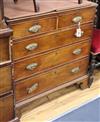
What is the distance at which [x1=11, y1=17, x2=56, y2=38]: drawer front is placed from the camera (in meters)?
1.64

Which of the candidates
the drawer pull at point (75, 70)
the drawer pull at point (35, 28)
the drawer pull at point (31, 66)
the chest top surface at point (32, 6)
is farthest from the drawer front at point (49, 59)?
the chest top surface at point (32, 6)

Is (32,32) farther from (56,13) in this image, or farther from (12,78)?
(12,78)

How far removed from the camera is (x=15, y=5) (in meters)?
1.85

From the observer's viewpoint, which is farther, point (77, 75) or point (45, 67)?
point (77, 75)

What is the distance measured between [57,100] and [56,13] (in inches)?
32.5

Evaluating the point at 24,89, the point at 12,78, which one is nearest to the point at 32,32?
the point at 12,78

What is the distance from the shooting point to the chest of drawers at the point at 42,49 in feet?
5.39

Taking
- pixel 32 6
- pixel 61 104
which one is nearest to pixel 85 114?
pixel 61 104

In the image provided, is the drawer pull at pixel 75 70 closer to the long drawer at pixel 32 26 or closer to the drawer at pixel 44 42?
the drawer at pixel 44 42

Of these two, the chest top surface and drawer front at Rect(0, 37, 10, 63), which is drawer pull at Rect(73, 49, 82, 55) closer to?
the chest top surface

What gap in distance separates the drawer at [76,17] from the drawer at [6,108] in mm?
657

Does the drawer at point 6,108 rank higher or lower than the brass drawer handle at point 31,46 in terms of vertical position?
lower

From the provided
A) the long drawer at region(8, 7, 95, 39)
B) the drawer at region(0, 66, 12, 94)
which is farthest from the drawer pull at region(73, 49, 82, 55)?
the drawer at region(0, 66, 12, 94)

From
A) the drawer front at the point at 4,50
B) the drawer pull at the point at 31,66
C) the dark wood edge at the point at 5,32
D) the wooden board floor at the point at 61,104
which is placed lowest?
the wooden board floor at the point at 61,104
